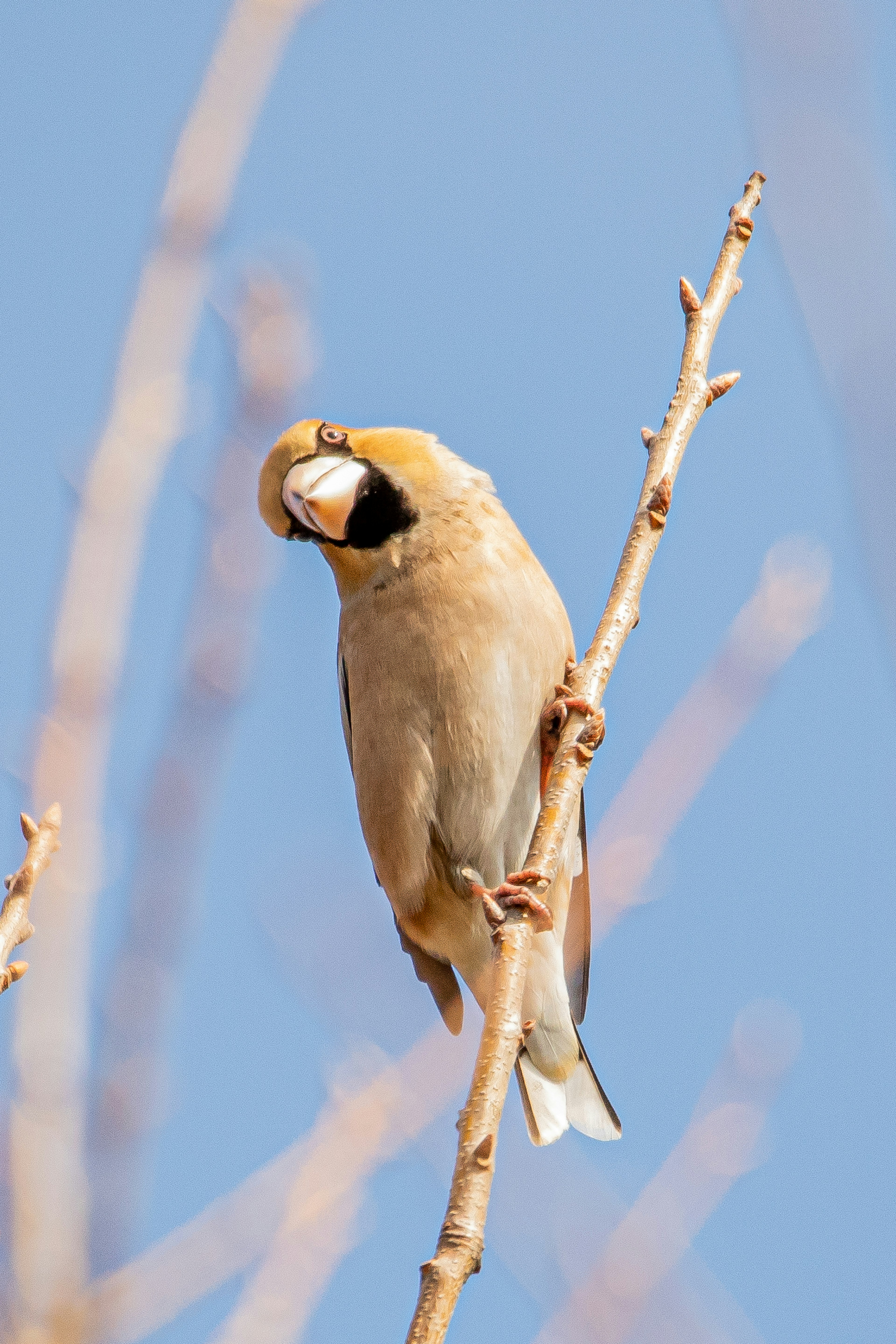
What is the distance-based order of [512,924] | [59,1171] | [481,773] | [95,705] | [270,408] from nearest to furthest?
[59,1171]
[95,705]
[270,408]
[512,924]
[481,773]

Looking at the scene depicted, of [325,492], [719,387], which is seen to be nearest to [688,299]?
[719,387]

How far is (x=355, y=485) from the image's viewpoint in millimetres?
4586

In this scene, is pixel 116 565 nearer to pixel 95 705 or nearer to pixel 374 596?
pixel 95 705

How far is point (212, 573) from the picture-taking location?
6.10 ft

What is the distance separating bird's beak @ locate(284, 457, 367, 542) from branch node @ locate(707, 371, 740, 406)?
140cm

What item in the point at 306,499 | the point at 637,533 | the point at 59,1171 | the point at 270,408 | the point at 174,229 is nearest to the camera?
the point at 59,1171

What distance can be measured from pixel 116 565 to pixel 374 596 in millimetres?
2804

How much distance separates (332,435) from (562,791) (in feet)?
7.20

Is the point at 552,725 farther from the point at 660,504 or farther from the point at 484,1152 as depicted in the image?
the point at 484,1152

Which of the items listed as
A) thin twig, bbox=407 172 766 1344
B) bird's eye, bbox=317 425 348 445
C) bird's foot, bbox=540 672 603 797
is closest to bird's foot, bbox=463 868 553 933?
thin twig, bbox=407 172 766 1344

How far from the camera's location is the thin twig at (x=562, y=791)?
77.2 inches

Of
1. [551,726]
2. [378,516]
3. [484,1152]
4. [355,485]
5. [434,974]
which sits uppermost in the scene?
[355,485]

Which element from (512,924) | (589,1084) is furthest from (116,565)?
(589,1084)

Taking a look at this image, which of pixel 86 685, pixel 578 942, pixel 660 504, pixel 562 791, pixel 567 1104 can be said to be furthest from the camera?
pixel 578 942
